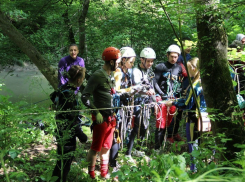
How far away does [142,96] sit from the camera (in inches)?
174

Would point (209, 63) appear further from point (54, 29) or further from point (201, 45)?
point (54, 29)

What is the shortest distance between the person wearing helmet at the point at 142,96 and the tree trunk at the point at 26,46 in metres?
1.99

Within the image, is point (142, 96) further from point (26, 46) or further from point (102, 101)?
point (26, 46)

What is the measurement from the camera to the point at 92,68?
22.4ft

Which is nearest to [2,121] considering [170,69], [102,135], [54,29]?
[102,135]

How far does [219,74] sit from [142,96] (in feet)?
6.34

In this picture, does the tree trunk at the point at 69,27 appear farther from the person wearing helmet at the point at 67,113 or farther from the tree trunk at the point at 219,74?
the tree trunk at the point at 219,74

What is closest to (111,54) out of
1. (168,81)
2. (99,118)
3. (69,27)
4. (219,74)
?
(99,118)

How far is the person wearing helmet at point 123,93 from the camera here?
13.5 ft

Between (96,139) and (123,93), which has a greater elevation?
(123,93)

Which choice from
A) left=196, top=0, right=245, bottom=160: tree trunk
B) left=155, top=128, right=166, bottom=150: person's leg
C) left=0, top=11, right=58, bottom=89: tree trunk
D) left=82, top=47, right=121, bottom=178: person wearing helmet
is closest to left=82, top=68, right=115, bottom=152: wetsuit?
left=82, top=47, right=121, bottom=178: person wearing helmet

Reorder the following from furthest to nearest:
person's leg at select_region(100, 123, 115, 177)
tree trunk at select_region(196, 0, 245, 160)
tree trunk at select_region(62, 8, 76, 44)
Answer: tree trunk at select_region(62, 8, 76, 44)
person's leg at select_region(100, 123, 115, 177)
tree trunk at select_region(196, 0, 245, 160)

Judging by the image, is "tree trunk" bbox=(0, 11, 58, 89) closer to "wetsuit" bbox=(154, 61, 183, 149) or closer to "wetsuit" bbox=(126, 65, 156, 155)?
"wetsuit" bbox=(126, 65, 156, 155)

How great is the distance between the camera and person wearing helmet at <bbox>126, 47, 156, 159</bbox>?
4414 mm
